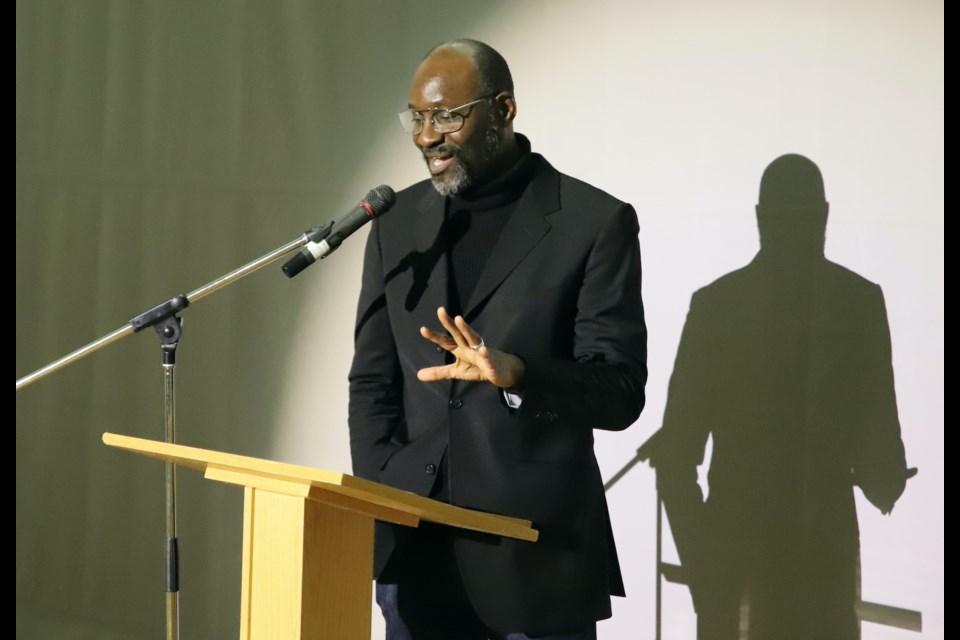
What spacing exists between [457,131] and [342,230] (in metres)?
0.33

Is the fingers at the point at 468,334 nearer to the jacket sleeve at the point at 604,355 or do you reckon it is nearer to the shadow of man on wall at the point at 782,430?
the jacket sleeve at the point at 604,355

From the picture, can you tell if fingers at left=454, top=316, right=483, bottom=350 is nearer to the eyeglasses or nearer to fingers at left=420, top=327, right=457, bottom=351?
fingers at left=420, top=327, right=457, bottom=351

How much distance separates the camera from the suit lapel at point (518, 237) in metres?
2.59

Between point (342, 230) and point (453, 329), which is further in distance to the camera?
point (342, 230)

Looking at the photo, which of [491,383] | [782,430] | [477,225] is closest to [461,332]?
[491,383]

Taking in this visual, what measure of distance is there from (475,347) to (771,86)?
1.71 metres

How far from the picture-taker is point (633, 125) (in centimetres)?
370

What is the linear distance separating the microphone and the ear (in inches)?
12.1

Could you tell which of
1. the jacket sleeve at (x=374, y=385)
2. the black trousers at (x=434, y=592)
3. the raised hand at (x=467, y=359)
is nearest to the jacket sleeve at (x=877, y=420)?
the black trousers at (x=434, y=592)

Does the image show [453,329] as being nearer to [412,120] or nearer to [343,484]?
[343,484]

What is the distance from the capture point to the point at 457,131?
103 inches

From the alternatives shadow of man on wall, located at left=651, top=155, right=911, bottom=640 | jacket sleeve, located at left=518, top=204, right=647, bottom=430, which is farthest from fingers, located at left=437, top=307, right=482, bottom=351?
shadow of man on wall, located at left=651, top=155, right=911, bottom=640

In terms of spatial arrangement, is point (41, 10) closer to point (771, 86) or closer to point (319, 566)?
point (771, 86)

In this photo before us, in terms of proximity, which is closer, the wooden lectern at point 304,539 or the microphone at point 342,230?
the wooden lectern at point 304,539
